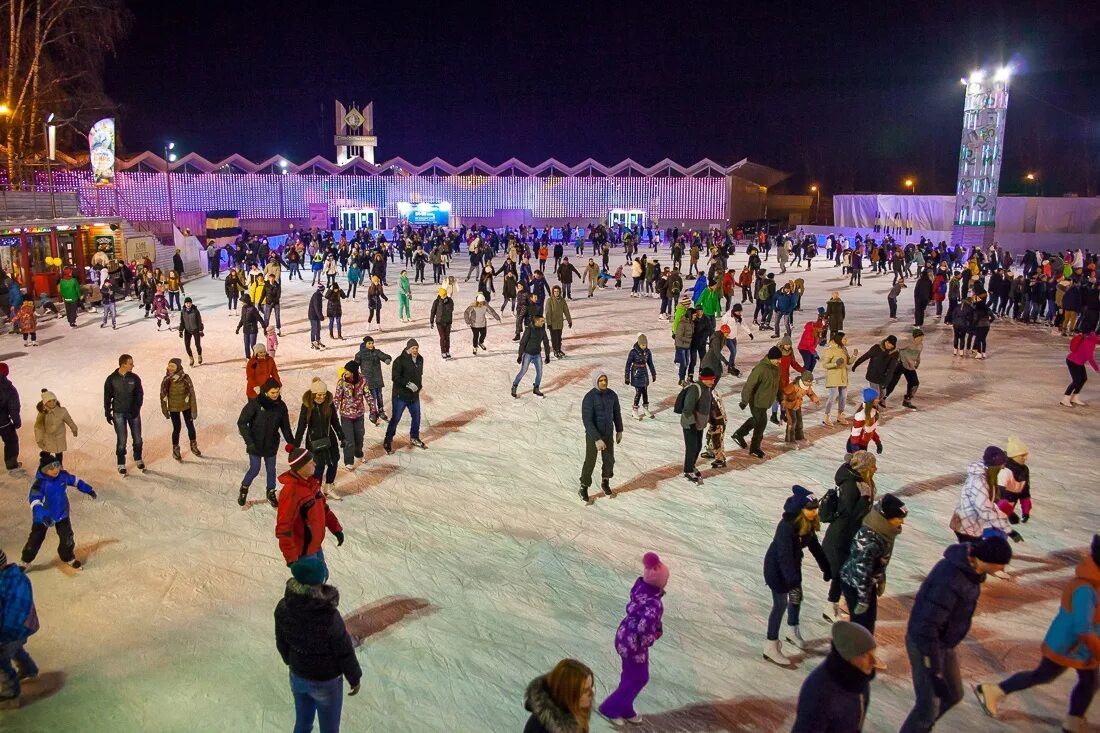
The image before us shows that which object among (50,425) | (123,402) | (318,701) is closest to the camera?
(318,701)

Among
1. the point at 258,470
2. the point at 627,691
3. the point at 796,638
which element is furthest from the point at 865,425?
the point at 258,470

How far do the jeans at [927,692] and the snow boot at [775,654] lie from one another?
2.75 ft

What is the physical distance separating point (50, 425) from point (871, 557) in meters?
6.78

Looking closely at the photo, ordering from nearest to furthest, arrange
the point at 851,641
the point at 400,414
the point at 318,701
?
1. the point at 851,641
2. the point at 318,701
3. the point at 400,414

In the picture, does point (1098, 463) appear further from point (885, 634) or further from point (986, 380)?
point (885, 634)

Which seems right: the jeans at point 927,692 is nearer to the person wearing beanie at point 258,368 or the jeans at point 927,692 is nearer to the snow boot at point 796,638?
the snow boot at point 796,638

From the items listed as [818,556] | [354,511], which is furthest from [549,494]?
[818,556]

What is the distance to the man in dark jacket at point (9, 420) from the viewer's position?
A: 7.72 meters

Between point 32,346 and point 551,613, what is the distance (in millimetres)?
13031

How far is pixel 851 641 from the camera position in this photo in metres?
2.83

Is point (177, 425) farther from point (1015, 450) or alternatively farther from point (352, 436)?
point (1015, 450)

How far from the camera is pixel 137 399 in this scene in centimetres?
762

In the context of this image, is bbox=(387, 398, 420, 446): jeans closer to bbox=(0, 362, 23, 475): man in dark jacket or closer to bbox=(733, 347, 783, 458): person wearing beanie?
bbox=(733, 347, 783, 458): person wearing beanie

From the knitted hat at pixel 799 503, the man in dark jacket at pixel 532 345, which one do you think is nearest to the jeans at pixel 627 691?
the knitted hat at pixel 799 503
